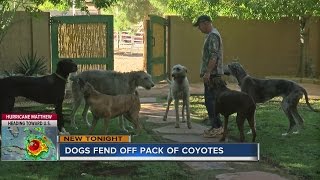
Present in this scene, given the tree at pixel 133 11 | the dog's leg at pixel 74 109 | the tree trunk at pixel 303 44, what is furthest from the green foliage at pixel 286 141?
the tree at pixel 133 11

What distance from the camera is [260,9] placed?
14562 mm

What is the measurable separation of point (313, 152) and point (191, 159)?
7.08 feet

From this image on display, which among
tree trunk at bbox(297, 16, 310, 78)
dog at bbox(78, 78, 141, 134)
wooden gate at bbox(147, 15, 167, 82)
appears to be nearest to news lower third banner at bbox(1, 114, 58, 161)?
dog at bbox(78, 78, 141, 134)

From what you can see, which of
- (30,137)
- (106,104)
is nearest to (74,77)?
(106,104)

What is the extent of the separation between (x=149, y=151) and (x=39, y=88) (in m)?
2.81

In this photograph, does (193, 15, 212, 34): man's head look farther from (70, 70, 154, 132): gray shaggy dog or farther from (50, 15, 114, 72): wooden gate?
(50, 15, 114, 72): wooden gate

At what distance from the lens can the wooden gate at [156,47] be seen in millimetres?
14462

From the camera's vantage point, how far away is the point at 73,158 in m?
5.12

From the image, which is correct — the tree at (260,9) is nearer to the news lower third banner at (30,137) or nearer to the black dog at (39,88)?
the black dog at (39,88)

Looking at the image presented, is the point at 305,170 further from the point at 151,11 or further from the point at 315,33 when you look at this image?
the point at 151,11

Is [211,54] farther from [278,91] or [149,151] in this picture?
[149,151]

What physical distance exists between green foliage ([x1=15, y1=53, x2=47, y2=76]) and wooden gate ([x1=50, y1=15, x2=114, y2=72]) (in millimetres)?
336

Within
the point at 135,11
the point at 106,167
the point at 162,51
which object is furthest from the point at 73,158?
the point at 135,11

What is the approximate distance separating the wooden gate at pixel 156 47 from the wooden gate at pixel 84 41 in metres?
1.59
